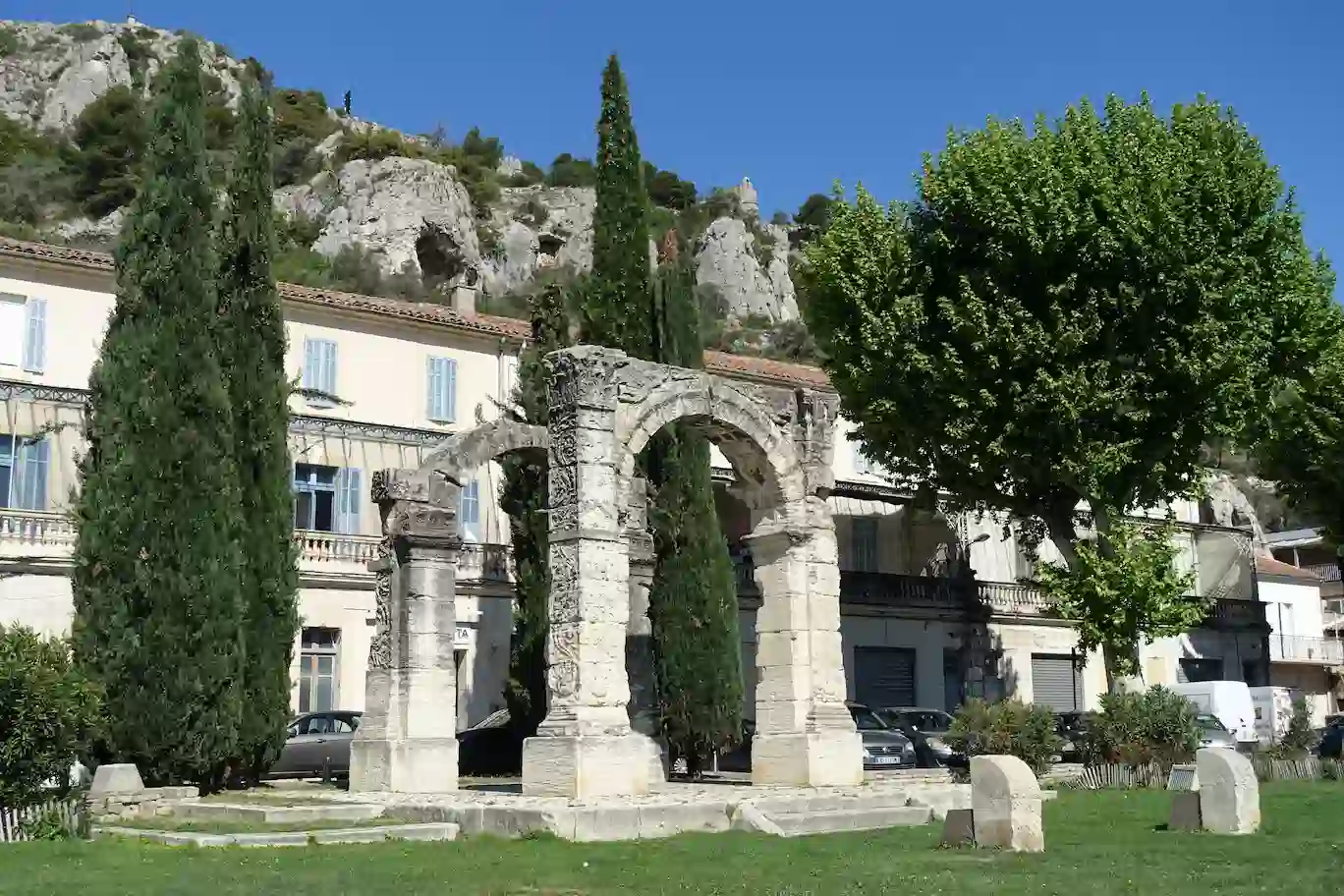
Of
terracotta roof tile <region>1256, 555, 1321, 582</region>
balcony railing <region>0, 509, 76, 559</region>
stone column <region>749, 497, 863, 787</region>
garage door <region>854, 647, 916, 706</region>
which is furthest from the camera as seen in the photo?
terracotta roof tile <region>1256, 555, 1321, 582</region>

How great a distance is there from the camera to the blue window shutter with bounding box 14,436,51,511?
2802 centimetres

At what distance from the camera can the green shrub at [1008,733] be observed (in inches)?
805

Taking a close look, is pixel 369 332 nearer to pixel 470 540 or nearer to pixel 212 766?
pixel 470 540

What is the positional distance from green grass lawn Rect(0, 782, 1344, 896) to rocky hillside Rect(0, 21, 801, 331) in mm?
44536

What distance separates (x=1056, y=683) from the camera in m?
39.6

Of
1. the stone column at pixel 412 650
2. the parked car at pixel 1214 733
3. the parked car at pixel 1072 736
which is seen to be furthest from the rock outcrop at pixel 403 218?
the stone column at pixel 412 650

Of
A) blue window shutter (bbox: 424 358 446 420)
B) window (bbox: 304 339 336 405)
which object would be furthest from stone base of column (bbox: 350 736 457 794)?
blue window shutter (bbox: 424 358 446 420)

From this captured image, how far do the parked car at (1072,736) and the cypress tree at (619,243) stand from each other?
Result: 941 cm

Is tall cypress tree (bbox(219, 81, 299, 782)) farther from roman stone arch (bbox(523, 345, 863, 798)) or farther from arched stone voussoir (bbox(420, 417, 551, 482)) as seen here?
roman stone arch (bbox(523, 345, 863, 798))

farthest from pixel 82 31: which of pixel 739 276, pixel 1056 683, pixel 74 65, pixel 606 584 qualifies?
pixel 606 584

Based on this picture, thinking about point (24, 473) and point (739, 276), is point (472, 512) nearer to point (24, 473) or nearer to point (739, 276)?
point (24, 473)

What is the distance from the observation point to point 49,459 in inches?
1121

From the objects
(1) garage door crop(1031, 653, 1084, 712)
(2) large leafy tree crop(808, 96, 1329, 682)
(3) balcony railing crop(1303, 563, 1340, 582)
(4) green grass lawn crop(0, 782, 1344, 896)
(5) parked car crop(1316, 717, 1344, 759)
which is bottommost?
(5) parked car crop(1316, 717, 1344, 759)

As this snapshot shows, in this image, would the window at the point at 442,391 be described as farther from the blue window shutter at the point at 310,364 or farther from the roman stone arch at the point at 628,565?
the roman stone arch at the point at 628,565
